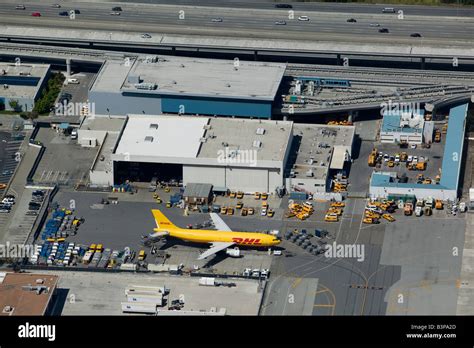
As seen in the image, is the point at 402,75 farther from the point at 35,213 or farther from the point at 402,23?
the point at 35,213

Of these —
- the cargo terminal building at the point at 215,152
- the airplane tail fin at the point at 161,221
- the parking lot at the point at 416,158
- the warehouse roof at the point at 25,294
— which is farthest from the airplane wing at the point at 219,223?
the parking lot at the point at 416,158

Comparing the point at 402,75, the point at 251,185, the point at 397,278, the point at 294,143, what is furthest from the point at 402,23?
the point at 397,278

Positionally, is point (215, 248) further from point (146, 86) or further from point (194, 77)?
point (194, 77)

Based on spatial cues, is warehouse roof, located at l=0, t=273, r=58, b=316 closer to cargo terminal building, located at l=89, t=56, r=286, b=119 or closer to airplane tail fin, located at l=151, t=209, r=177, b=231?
airplane tail fin, located at l=151, t=209, r=177, b=231

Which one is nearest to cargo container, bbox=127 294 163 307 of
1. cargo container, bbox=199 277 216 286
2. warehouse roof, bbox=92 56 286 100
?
cargo container, bbox=199 277 216 286

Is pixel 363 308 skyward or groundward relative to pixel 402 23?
groundward

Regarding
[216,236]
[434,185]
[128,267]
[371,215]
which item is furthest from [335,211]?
[128,267]
